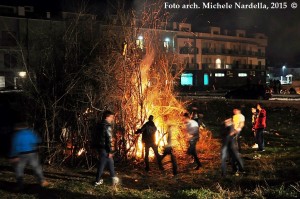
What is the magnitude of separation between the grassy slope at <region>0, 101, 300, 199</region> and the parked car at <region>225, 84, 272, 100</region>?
16250 mm

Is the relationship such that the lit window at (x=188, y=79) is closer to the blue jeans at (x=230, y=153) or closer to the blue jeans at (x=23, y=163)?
the blue jeans at (x=230, y=153)

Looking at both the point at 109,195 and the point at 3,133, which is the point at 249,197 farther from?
the point at 3,133

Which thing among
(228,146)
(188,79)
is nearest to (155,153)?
(228,146)

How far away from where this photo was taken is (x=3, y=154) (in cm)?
1437

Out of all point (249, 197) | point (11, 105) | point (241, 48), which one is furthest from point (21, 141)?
point (241, 48)

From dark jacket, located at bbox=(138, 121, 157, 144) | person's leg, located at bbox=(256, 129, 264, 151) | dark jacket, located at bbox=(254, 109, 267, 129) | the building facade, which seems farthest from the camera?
the building facade

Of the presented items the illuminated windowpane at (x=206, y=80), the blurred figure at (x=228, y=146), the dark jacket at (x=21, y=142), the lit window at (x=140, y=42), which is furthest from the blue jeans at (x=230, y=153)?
the illuminated windowpane at (x=206, y=80)

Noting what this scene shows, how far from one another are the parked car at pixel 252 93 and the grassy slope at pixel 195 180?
16.2 metres

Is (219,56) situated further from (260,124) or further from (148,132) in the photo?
(148,132)

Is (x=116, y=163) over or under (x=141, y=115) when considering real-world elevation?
under

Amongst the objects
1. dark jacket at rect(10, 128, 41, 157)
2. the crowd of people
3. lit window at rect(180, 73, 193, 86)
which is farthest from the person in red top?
lit window at rect(180, 73, 193, 86)

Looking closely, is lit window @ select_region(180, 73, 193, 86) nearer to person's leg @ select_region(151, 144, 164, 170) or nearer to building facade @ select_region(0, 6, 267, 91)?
building facade @ select_region(0, 6, 267, 91)

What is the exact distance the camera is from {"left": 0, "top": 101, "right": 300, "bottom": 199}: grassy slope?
9.12m

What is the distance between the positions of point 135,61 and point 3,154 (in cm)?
576
